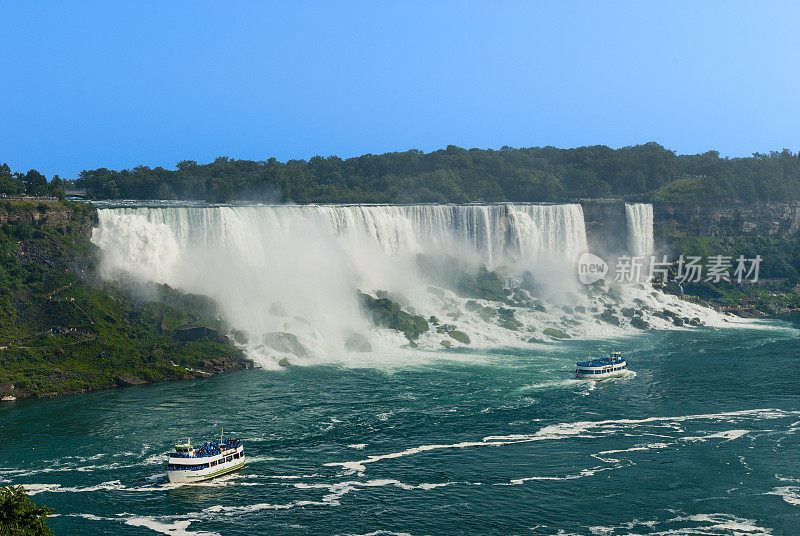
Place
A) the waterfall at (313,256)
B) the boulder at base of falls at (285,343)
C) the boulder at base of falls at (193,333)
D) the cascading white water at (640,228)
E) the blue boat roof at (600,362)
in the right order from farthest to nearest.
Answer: the cascading white water at (640,228) < the waterfall at (313,256) < the boulder at base of falls at (285,343) < the boulder at base of falls at (193,333) < the blue boat roof at (600,362)

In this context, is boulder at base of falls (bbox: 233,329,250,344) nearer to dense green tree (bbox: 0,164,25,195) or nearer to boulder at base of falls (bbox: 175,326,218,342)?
boulder at base of falls (bbox: 175,326,218,342)

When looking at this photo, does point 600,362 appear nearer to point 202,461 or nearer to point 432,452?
point 432,452

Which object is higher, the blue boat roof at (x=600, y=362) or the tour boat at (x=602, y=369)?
the blue boat roof at (x=600, y=362)

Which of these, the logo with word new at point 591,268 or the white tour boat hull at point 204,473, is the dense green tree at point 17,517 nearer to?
the white tour boat hull at point 204,473

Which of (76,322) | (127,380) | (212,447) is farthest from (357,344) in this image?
(212,447)

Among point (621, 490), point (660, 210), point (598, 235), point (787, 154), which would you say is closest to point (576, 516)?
point (621, 490)

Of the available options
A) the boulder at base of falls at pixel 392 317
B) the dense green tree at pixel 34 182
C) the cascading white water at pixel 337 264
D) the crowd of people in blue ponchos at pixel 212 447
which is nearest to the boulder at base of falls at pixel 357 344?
the cascading white water at pixel 337 264
